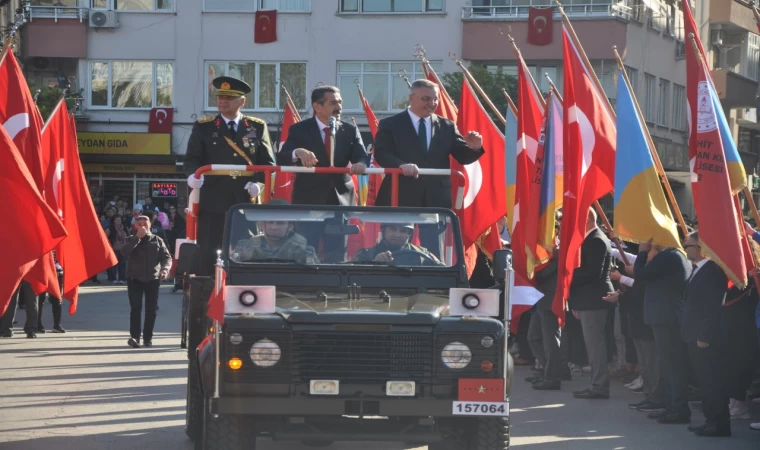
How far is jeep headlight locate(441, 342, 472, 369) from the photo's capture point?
741cm

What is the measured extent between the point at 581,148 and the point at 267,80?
29.3 m

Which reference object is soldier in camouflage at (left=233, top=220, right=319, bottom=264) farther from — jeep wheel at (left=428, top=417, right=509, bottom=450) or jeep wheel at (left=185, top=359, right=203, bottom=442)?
jeep wheel at (left=428, top=417, right=509, bottom=450)

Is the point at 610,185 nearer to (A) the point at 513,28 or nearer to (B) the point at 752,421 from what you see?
(B) the point at 752,421

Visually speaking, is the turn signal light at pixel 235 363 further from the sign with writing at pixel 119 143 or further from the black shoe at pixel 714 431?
the sign with writing at pixel 119 143

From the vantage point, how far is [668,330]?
11.6 metres

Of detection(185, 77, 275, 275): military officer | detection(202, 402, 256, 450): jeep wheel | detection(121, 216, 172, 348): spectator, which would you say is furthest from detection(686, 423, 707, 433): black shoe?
detection(121, 216, 172, 348): spectator

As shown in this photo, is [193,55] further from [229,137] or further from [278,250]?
[278,250]

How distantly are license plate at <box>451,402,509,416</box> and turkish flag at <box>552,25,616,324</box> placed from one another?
210 inches

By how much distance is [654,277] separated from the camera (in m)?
11.6

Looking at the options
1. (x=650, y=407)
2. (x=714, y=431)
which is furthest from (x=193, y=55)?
(x=714, y=431)

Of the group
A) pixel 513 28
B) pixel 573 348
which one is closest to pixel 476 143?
pixel 573 348

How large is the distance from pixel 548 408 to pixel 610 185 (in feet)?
8.45

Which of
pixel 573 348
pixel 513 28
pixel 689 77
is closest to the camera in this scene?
pixel 689 77

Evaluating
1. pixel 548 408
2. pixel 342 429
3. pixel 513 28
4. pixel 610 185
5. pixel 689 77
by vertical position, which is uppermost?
pixel 513 28
